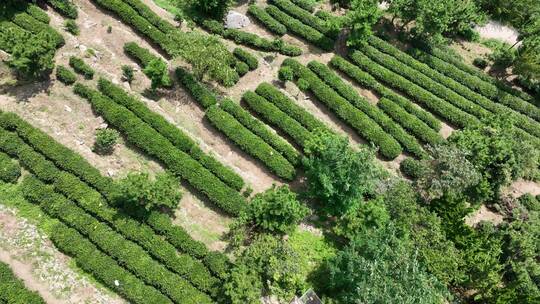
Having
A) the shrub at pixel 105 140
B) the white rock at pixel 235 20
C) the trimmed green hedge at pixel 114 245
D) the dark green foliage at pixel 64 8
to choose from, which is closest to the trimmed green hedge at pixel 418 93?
the white rock at pixel 235 20

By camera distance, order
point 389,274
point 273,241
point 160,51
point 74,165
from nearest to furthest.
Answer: point 389,274 → point 273,241 → point 74,165 → point 160,51

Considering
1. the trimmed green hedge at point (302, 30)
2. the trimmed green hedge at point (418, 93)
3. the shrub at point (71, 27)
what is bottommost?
the shrub at point (71, 27)

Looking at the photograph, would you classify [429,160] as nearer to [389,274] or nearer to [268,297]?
[389,274]

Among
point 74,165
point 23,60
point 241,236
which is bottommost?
point 74,165

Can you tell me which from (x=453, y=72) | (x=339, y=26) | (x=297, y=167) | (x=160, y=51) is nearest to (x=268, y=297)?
(x=297, y=167)

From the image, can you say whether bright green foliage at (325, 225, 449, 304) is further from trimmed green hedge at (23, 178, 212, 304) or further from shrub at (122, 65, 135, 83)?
shrub at (122, 65, 135, 83)

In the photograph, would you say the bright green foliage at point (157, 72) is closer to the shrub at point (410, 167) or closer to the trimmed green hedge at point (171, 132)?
the trimmed green hedge at point (171, 132)
